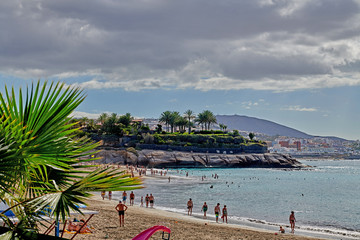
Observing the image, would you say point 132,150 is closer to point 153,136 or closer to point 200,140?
point 153,136

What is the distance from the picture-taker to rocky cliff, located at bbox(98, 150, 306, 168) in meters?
103

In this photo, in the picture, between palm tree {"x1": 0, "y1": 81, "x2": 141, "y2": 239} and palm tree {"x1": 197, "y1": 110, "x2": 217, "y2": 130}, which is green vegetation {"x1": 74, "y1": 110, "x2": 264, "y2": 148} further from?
palm tree {"x1": 0, "y1": 81, "x2": 141, "y2": 239}

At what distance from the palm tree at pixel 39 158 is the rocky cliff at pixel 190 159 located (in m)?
93.3

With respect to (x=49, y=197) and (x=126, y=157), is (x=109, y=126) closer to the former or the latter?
(x=126, y=157)

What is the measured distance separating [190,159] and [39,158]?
4296 inches

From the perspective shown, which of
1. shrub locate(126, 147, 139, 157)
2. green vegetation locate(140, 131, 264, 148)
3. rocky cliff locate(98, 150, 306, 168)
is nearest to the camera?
rocky cliff locate(98, 150, 306, 168)

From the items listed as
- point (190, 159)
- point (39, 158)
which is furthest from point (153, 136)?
point (39, 158)

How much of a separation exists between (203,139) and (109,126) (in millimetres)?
29808

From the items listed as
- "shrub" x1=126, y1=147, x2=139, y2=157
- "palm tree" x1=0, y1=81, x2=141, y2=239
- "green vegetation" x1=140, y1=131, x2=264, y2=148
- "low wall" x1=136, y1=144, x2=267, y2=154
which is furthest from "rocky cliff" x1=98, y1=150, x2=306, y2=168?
"palm tree" x1=0, y1=81, x2=141, y2=239

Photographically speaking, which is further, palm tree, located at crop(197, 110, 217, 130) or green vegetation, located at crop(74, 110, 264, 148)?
palm tree, located at crop(197, 110, 217, 130)

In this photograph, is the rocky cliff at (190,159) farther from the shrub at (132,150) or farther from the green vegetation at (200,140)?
the green vegetation at (200,140)

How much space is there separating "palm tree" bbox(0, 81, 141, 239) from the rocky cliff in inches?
3673

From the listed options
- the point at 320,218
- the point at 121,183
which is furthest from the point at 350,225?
the point at 121,183

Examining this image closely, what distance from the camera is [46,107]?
4270 millimetres
